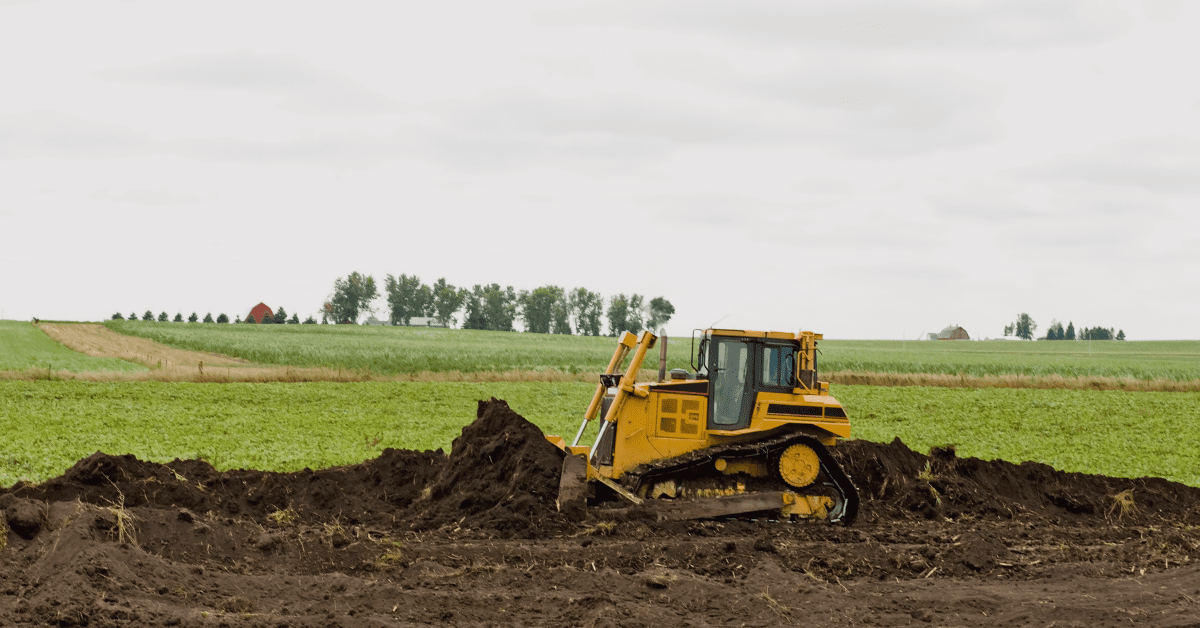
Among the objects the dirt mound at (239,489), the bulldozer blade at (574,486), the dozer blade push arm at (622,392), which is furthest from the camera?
the dozer blade push arm at (622,392)

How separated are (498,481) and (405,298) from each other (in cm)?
10122

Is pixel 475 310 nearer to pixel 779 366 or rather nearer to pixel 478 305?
pixel 478 305

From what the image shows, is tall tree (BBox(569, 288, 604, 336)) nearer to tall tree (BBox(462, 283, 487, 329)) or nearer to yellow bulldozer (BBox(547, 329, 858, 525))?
tall tree (BBox(462, 283, 487, 329))

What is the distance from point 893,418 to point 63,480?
2122 cm

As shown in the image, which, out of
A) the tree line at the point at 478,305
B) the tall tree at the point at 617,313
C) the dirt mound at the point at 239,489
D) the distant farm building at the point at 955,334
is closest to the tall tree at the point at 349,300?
the tree line at the point at 478,305

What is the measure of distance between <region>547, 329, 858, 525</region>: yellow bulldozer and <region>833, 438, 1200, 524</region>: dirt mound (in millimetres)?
1604

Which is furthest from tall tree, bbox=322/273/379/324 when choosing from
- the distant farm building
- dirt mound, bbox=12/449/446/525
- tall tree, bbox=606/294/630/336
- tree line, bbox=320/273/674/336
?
dirt mound, bbox=12/449/446/525

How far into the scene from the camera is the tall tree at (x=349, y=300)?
10519cm

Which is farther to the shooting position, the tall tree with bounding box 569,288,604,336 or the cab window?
the tall tree with bounding box 569,288,604,336

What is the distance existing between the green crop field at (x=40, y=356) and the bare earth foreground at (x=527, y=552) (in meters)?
24.0

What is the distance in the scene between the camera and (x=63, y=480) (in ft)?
39.4

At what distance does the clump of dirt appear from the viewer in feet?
38.0

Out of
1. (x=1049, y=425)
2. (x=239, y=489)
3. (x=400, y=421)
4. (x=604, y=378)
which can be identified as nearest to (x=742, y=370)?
(x=604, y=378)

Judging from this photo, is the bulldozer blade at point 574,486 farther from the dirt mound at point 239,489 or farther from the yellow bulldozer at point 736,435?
the dirt mound at point 239,489
